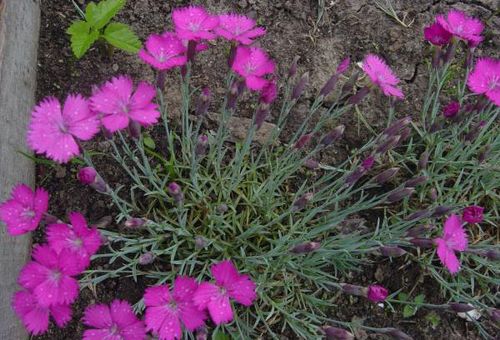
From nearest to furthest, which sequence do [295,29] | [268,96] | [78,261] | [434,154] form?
1. [78,261]
2. [268,96]
3. [434,154]
4. [295,29]

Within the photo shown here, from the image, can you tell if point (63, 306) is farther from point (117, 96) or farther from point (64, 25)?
point (64, 25)

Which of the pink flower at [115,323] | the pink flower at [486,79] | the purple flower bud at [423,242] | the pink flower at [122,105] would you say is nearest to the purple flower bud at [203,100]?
the pink flower at [122,105]

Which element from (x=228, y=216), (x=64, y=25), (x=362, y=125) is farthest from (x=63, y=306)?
(x=362, y=125)

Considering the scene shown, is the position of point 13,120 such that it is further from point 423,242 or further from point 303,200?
point 423,242

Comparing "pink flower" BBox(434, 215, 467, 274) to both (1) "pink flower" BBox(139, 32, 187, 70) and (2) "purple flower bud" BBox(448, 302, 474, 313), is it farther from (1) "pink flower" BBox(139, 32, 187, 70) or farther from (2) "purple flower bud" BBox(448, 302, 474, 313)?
(1) "pink flower" BBox(139, 32, 187, 70)

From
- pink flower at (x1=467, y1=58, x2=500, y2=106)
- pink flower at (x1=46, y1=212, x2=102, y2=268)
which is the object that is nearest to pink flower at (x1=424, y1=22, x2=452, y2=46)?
pink flower at (x1=467, y1=58, x2=500, y2=106)

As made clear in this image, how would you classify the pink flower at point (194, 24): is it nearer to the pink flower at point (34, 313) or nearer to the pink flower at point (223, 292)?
the pink flower at point (223, 292)

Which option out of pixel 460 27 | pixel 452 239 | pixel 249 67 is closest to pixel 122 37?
pixel 249 67
